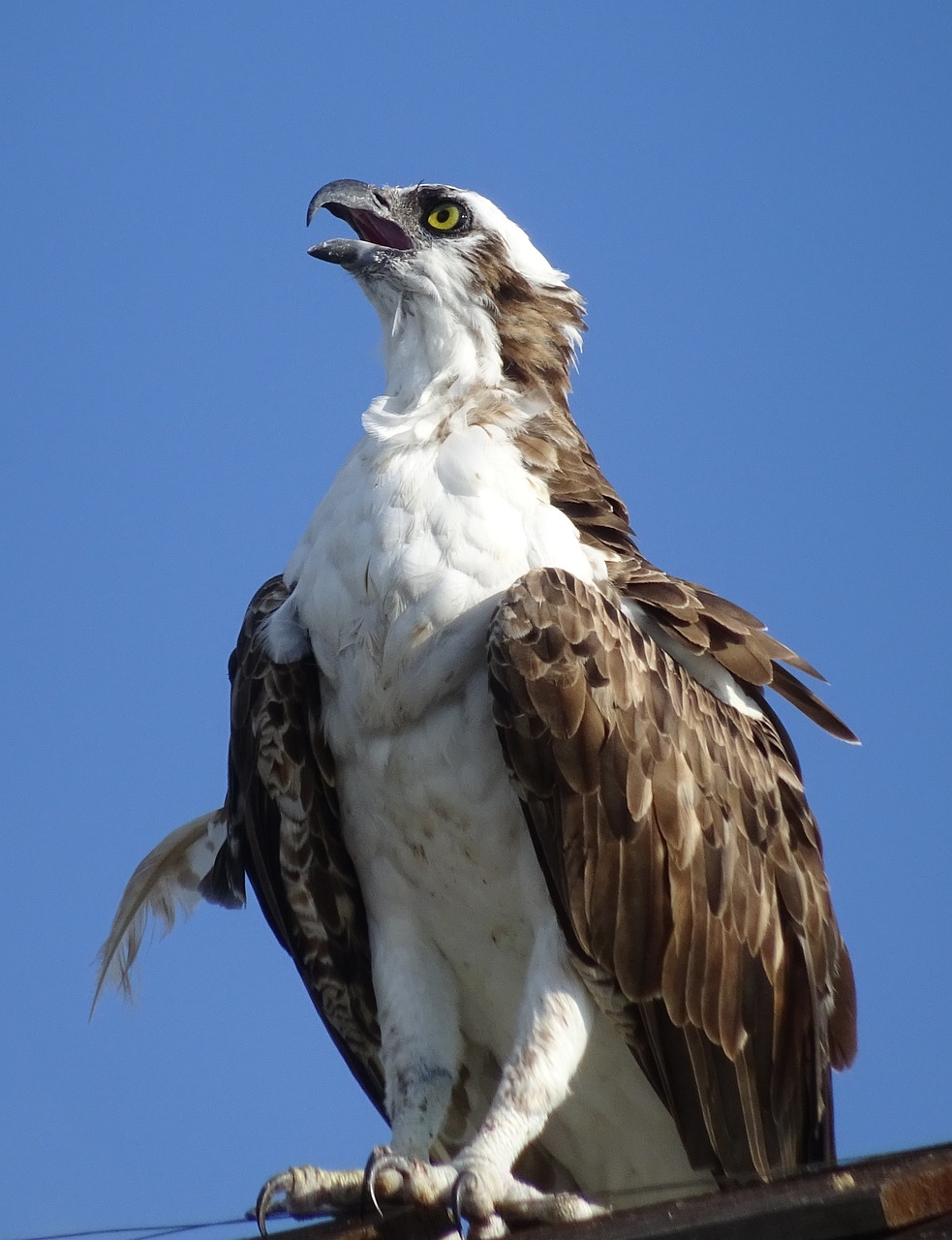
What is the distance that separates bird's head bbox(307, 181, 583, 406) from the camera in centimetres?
625

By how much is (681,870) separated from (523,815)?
1.83ft

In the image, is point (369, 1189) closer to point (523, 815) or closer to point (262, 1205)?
point (262, 1205)

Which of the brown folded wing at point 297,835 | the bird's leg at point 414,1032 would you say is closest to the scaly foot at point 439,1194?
the bird's leg at point 414,1032

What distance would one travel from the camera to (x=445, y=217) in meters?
6.58

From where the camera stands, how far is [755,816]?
5.83m

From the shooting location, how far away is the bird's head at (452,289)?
6.25 meters

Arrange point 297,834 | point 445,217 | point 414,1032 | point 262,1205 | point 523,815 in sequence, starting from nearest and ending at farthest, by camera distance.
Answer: point 262,1205, point 523,815, point 414,1032, point 297,834, point 445,217

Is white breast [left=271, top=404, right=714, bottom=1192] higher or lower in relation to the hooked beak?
lower

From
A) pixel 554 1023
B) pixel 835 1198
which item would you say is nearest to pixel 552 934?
pixel 554 1023

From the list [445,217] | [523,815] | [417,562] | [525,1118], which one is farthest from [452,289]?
[525,1118]

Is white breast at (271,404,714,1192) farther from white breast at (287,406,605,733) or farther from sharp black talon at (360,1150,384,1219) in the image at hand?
sharp black talon at (360,1150,384,1219)

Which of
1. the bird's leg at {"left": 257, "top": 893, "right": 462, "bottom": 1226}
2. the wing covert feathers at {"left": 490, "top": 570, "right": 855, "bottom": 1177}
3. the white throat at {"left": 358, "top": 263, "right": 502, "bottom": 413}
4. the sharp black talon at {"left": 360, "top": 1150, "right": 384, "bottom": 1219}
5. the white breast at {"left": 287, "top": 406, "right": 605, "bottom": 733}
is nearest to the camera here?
the sharp black talon at {"left": 360, "top": 1150, "right": 384, "bottom": 1219}

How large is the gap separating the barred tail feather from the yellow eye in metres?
2.48

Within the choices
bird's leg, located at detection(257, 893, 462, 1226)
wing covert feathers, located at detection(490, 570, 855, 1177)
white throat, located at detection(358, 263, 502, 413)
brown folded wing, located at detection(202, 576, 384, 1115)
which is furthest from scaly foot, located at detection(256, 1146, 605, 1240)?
white throat, located at detection(358, 263, 502, 413)
